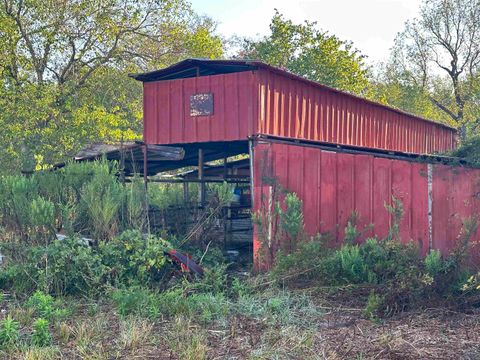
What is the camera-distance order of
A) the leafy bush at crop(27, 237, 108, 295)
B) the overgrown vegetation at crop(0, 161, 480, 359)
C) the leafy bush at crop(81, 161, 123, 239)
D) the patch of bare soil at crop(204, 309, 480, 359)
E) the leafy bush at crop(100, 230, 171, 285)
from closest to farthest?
the patch of bare soil at crop(204, 309, 480, 359) < the overgrown vegetation at crop(0, 161, 480, 359) < the leafy bush at crop(27, 237, 108, 295) < the leafy bush at crop(100, 230, 171, 285) < the leafy bush at crop(81, 161, 123, 239)

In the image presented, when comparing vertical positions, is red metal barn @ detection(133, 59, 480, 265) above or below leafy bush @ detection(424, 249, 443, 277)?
above

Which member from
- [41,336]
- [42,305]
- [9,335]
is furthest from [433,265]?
[9,335]

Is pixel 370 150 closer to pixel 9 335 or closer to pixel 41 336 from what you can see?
pixel 41 336

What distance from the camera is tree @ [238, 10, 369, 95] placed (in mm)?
26172

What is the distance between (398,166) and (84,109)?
13.6m

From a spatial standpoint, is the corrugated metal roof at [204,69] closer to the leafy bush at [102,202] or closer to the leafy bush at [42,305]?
the leafy bush at [102,202]

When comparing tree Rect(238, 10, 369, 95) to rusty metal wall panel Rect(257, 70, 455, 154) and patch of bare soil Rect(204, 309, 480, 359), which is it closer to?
rusty metal wall panel Rect(257, 70, 455, 154)

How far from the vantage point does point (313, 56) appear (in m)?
26.4

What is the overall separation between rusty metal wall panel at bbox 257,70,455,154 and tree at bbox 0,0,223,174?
28.7 ft

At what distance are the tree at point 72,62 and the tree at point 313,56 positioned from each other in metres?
5.48

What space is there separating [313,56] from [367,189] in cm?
1767

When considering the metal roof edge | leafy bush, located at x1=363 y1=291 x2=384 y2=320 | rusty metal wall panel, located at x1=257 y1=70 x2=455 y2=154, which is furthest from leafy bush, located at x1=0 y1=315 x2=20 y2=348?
rusty metal wall panel, located at x1=257 y1=70 x2=455 y2=154

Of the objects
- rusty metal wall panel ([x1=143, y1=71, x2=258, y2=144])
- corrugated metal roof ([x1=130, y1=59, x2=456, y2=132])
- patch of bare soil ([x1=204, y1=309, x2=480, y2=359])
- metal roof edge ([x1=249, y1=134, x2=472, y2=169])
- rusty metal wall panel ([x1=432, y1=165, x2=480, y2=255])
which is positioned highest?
corrugated metal roof ([x1=130, y1=59, x2=456, y2=132])

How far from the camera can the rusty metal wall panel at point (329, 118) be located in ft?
38.6
